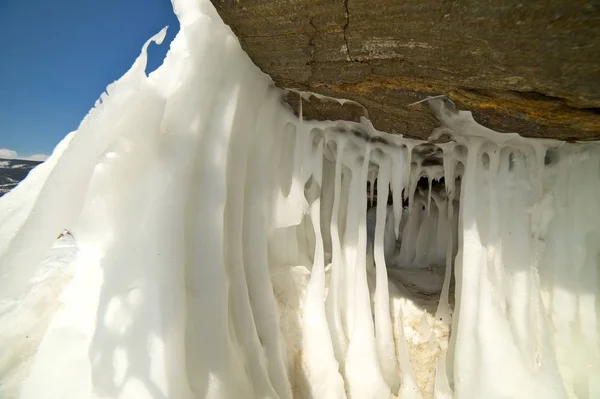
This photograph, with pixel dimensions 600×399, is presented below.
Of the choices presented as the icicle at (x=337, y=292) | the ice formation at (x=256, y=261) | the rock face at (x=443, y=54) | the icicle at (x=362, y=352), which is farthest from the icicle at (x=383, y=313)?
the rock face at (x=443, y=54)

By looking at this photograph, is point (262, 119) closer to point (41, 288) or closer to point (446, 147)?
point (446, 147)

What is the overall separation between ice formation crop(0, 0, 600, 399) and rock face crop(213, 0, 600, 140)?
0.27 metres

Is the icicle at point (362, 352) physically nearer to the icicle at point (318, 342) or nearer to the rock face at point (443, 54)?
the icicle at point (318, 342)

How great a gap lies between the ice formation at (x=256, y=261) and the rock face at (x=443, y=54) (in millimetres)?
270

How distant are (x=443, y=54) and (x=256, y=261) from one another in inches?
81.9

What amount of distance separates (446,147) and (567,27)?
1639 mm

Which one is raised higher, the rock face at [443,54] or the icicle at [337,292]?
the rock face at [443,54]

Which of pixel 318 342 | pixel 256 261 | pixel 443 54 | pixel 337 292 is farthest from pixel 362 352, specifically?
pixel 443 54

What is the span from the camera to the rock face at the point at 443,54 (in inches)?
59.7

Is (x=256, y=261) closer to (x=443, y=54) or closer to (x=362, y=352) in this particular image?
(x=362, y=352)

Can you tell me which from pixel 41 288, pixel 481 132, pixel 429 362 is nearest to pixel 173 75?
pixel 41 288

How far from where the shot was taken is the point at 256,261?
2.63 meters

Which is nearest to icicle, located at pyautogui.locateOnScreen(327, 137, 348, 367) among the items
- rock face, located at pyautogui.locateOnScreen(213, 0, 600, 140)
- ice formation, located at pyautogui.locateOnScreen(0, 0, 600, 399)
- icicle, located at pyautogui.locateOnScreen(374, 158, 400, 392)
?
ice formation, located at pyautogui.locateOnScreen(0, 0, 600, 399)

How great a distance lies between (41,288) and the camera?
2.70 m
